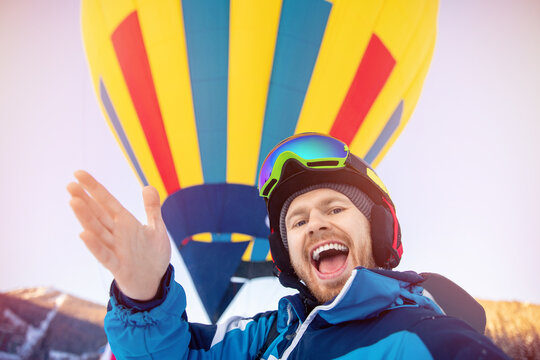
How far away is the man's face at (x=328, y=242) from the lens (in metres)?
1.28

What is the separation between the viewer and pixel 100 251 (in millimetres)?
949

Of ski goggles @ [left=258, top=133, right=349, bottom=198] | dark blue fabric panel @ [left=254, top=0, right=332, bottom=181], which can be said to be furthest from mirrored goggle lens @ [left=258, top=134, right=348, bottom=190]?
dark blue fabric panel @ [left=254, top=0, right=332, bottom=181]

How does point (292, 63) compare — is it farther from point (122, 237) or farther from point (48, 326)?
point (48, 326)

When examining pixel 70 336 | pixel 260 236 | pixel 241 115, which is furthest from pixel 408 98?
pixel 70 336

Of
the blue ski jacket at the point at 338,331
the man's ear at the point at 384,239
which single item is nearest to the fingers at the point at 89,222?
the blue ski jacket at the point at 338,331

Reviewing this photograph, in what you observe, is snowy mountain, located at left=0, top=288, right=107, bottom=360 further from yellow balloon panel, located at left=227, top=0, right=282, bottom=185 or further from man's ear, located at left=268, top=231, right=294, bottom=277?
man's ear, located at left=268, top=231, right=294, bottom=277

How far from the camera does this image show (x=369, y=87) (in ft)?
12.0

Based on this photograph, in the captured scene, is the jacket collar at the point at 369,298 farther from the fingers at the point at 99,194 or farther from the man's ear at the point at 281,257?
the fingers at the point at 99,194

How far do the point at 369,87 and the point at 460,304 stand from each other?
9.50 feet

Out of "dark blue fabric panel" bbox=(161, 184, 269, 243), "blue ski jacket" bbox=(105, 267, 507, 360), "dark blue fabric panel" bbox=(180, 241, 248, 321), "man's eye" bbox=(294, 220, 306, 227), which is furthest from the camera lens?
"dark blue fabric panel" bbox=(161, 184, 269, 243)

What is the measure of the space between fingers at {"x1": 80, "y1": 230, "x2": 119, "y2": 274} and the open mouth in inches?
32.2

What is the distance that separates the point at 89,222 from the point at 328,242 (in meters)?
0.94

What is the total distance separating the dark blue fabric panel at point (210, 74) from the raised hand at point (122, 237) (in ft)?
8.75

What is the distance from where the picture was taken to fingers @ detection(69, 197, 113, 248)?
0.94 meters
